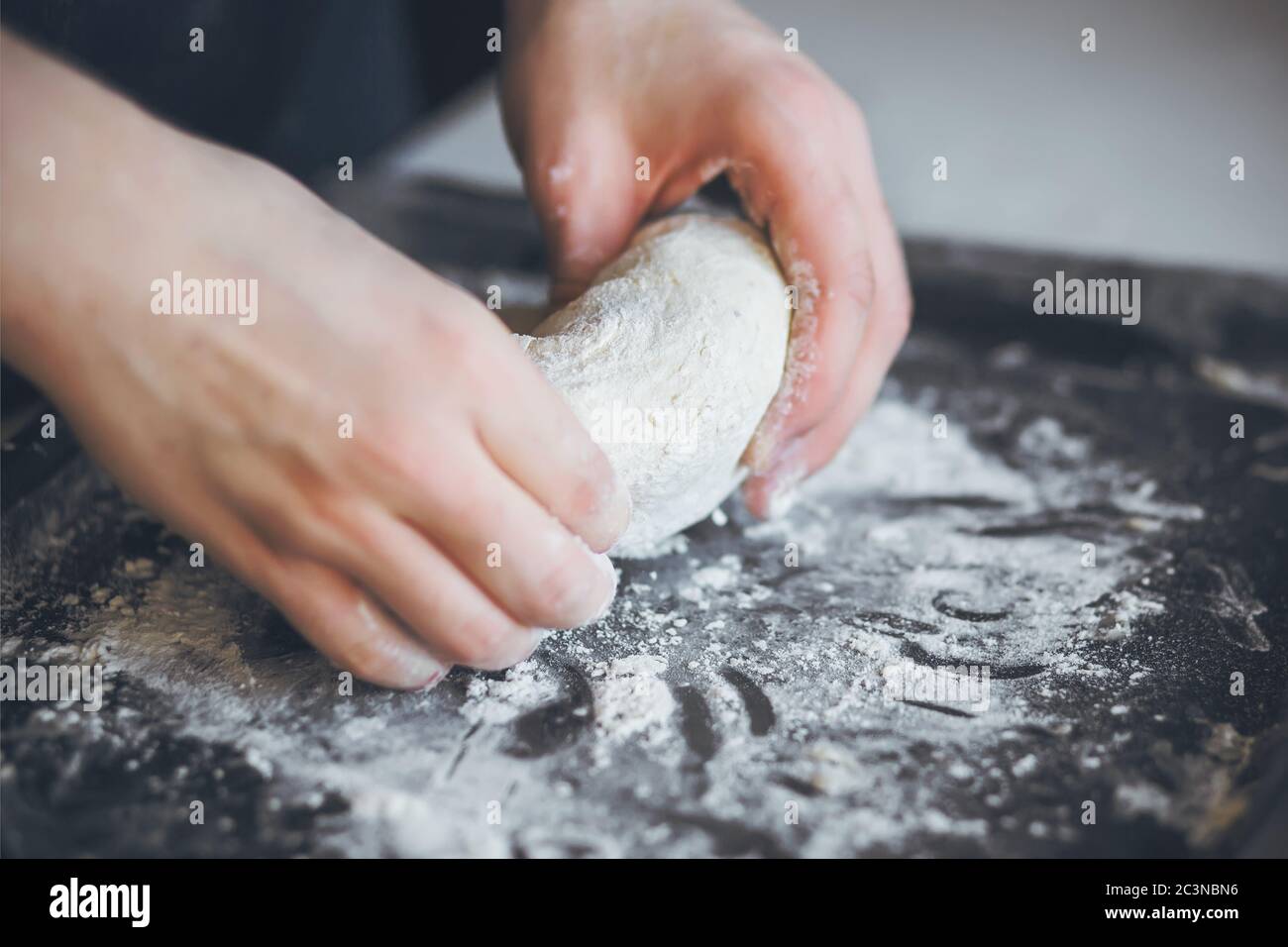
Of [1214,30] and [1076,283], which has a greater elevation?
[1214,30]

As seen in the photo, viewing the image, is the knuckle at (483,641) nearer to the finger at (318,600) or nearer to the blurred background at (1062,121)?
the finger at (318,600)

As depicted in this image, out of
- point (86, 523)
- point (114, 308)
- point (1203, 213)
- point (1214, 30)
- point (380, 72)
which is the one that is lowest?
point (86, 523)

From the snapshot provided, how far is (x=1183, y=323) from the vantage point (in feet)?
4.19

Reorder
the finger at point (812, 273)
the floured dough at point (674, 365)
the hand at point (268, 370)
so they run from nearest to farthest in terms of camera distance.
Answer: the hand at point (268, 370), the floured dough at point (674, 365), the finger at point (812, 273)

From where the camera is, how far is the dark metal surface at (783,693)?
658 millimetres

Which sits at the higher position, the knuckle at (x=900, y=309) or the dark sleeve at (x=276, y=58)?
the dark sleeve at (x=276, y=58)

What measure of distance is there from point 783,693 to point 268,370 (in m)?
0.43

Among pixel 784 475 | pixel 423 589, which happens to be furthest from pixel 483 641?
pixel 784 475

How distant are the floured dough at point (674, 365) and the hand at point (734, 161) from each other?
39mm

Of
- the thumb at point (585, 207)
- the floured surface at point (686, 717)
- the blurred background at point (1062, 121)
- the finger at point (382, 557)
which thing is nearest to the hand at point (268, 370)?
the finger at point (382, 557)

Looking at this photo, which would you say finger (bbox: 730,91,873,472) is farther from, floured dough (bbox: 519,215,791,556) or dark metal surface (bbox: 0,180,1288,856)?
dark metal surface (bbox: 0,180,1288,856)

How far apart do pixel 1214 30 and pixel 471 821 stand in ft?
8.51
